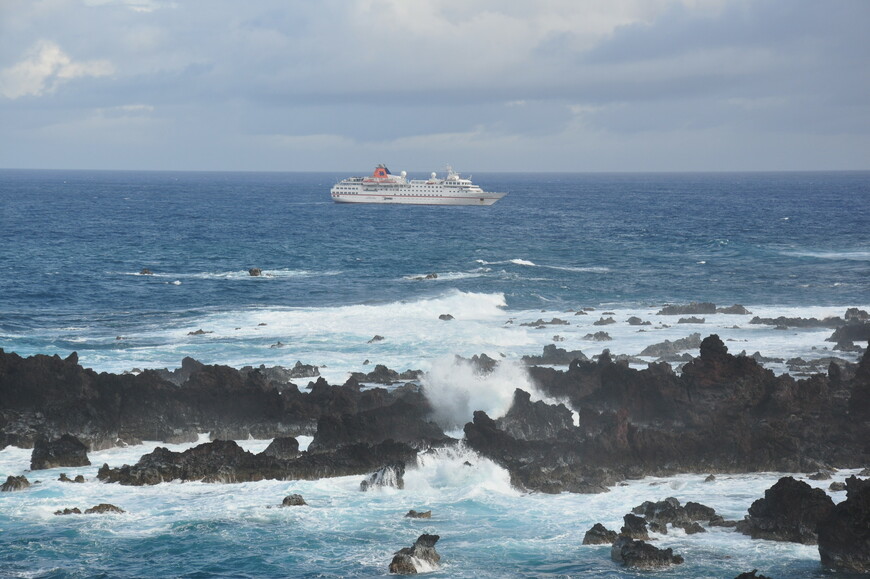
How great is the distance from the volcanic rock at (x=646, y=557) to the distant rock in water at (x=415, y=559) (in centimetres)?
379

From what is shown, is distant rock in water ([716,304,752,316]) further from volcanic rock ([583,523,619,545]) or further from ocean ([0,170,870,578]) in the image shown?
volcanic rock ([583,523,619,545])

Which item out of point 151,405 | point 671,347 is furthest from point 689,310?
point 151,405

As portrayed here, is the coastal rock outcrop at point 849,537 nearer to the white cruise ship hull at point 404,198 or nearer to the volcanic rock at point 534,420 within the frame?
the volcanic rock at point 534,420

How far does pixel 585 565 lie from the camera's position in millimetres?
19359

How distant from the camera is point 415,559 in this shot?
750 inches

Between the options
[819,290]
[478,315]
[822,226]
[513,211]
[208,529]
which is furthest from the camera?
[513,211]

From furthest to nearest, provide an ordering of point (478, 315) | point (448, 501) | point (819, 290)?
1. point (819, 290)
2. point (478, 315)
3. point (448, 501)

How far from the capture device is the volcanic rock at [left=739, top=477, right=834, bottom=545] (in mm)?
20375

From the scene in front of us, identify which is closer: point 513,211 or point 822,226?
point 822,226

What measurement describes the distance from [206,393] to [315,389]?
3457mm

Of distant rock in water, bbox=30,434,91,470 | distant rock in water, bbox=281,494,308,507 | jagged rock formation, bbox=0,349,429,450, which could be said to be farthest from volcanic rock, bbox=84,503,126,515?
jagged rock formation, bbox=0,349,429,450

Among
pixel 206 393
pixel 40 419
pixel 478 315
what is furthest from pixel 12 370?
pixel 478 315

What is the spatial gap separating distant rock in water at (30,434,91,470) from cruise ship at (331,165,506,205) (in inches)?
5767

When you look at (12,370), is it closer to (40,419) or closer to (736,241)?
(40,419)
